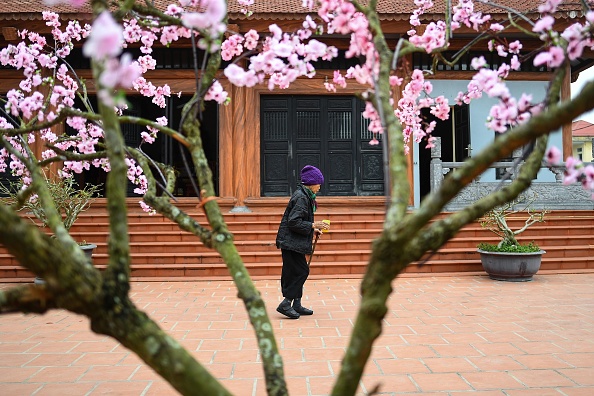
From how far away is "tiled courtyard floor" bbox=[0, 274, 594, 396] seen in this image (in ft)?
12.1

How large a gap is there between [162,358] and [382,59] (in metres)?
1.27

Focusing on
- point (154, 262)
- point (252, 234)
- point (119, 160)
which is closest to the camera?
point (119, 160)

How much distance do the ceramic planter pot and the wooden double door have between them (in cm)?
372

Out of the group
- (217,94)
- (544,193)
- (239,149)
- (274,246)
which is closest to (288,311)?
(217,94)

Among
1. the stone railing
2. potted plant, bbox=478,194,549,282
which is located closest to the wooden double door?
the stone railing

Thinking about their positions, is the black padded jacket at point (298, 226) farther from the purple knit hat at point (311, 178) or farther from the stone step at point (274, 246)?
the stone step at point (274, 246)

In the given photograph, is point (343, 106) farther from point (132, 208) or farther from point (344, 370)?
point (344, 370)

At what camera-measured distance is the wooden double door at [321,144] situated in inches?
446

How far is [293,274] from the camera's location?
5.82 meters

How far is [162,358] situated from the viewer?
147 centimetres

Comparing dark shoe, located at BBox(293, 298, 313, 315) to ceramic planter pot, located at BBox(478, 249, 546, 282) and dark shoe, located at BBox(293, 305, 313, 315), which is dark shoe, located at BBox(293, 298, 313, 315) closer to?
dark shoe, located at BBox(293, 305, 313, 315)

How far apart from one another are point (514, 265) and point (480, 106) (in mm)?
4982

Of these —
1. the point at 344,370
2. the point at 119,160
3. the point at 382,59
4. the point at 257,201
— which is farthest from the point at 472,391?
the point at 257,201

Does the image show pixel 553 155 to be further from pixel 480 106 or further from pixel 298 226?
pixel 480 106
